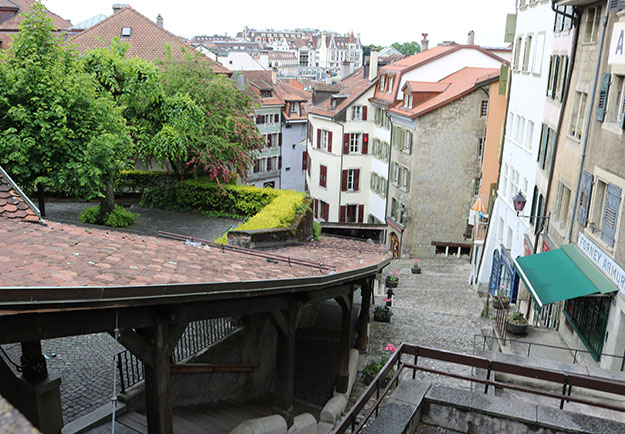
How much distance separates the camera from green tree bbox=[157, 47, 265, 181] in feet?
82.9

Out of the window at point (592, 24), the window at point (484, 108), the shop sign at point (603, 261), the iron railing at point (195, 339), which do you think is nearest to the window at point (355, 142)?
the window at point (484, 108)

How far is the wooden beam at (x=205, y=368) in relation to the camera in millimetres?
9882

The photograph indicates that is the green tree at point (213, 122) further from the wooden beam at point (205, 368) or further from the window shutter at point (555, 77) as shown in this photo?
the wooden beam at point (205, 368)

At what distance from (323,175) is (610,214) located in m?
33.3

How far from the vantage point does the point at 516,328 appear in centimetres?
1380

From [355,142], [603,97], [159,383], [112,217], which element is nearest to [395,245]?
[355,142]

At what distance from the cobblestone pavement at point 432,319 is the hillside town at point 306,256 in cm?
12

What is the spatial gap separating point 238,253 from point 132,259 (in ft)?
11.0

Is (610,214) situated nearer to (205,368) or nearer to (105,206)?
(205,368)

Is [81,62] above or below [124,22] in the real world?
below

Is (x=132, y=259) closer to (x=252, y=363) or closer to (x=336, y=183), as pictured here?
(x=252, y=363)

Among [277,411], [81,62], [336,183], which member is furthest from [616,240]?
[336,183]

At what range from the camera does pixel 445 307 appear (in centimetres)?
2255

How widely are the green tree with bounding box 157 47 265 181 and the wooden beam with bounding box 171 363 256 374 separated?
14.2 meters
